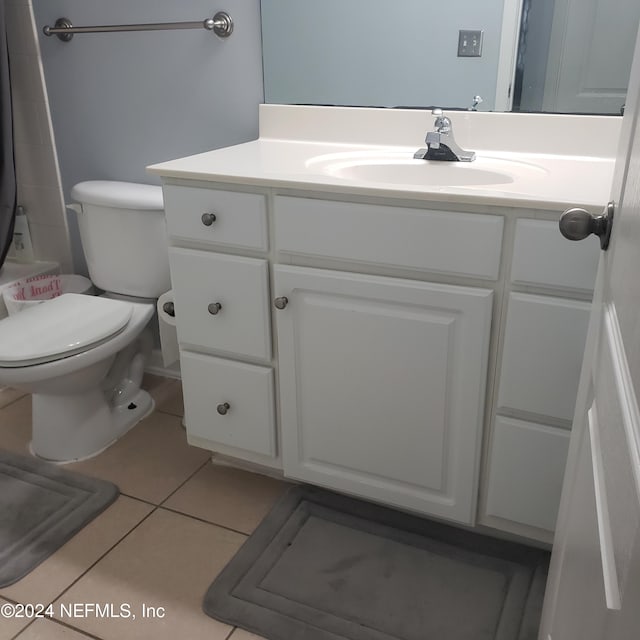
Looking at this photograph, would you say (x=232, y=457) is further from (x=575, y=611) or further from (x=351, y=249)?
(x=575, y=611)

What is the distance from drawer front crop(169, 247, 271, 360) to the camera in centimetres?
148

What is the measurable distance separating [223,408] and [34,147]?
3.96 feet

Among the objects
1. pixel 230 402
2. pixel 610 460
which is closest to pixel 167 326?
pixel 230 402

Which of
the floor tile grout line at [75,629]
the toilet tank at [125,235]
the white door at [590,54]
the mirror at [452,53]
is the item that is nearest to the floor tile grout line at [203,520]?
the floor tile grout line at [75,629]

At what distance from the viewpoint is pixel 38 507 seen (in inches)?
67.2

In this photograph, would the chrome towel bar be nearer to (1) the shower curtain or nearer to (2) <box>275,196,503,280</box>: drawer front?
(1) the shower curtain

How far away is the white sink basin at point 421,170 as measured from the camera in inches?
58.4

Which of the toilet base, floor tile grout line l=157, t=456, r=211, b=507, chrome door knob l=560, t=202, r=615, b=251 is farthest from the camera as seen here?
the toilet base

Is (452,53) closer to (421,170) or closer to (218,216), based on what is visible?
(421,170)

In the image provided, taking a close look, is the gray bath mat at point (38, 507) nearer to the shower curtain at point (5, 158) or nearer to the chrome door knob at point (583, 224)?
the shower curtain at point (5, 158)

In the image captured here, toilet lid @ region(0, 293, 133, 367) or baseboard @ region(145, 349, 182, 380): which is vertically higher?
toilet lid @ region(0, 293, 133, 367)

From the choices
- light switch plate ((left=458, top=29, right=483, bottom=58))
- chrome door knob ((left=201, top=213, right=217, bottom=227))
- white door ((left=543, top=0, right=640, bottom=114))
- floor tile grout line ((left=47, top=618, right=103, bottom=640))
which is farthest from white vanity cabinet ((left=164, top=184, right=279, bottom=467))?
white door ((left=543, top=0, right=640, bottom=114))

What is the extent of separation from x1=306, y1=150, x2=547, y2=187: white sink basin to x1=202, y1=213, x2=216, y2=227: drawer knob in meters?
0.25

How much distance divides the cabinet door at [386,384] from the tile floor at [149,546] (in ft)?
0.93
